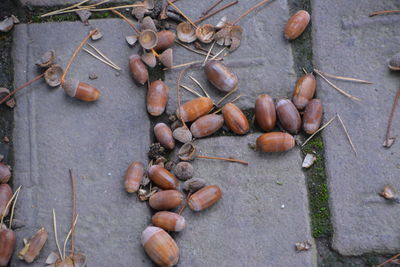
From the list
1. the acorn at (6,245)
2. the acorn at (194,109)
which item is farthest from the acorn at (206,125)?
the acorn at (6,245)

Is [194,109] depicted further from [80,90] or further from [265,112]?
[80,90]

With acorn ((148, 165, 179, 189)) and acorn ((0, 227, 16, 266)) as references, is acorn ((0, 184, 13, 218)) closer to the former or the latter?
acorn ((0, 227, 16, 266))

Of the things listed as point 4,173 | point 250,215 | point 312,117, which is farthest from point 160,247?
point 312,117

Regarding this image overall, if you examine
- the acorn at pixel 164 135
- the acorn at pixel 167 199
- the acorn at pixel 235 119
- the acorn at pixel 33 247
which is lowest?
the acorn at pixel 33 247

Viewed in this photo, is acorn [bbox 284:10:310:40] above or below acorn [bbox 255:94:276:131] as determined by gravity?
above

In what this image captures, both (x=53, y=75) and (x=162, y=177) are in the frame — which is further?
(x=53, y=75)

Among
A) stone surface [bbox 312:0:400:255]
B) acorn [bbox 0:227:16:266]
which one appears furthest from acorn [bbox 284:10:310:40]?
acorn [bbox 0:227:16:266]

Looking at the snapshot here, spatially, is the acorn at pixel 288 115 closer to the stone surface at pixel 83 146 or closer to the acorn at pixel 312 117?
the acorn at pixel 312 117
